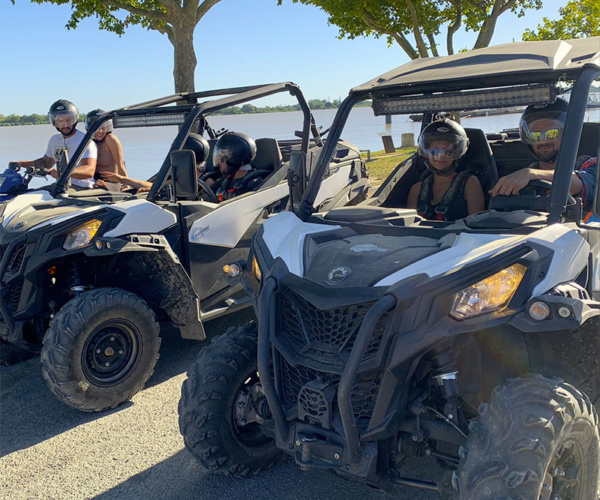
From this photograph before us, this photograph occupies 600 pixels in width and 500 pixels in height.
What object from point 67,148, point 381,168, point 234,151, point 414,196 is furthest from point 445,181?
point 381,168

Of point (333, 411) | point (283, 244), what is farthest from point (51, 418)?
point (333, 411)

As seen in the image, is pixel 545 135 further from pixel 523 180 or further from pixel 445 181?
pixel 445 181

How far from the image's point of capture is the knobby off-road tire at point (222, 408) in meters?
3.27

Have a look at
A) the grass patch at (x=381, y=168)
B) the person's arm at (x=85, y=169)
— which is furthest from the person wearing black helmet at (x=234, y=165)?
the grass patch at (x=381, y=168)

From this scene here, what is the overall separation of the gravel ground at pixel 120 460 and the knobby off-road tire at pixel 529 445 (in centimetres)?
95

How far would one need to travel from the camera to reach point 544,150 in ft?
12.5

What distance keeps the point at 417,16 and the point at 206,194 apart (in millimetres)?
14696

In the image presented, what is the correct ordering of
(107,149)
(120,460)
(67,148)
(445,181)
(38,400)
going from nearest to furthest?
(120,460)
(445,181)
(38,400)
(67,148)
(107,149)

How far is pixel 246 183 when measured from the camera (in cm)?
615

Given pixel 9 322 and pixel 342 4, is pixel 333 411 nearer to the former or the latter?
pixel 9 322

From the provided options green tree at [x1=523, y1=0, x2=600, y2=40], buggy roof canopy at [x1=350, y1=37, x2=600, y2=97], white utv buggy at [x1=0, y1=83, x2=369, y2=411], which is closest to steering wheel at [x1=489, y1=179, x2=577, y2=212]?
buggy roof canopy at [x1=350, y1=37, x2=600, y2=97]

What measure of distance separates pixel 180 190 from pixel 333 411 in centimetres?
255

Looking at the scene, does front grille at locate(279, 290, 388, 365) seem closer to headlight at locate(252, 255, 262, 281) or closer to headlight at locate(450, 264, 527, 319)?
headlight at locate(450, 264, 527, 319)

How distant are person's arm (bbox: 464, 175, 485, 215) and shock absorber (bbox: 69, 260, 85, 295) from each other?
2846 mm
